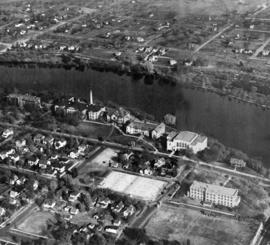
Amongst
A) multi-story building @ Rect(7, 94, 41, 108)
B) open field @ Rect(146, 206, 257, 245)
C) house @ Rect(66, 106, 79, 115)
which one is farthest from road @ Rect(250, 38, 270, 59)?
open field @ Rect(146, 206, 257, 245)

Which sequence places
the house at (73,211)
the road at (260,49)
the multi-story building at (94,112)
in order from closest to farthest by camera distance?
the house at (73,211)
the multi-story building at (94,112)
the road at (260,49)

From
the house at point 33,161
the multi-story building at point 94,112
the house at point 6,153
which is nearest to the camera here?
the house at point 33,161

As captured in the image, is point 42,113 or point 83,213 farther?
point 42,113

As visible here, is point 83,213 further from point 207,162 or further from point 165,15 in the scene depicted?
point 165,15

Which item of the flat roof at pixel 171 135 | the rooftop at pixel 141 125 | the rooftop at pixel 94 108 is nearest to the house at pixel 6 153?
the rooftop at pixel 94 108

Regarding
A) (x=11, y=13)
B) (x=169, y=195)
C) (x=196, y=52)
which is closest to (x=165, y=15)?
(x=196, y=52)

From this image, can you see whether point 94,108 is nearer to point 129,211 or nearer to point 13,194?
point 13,194

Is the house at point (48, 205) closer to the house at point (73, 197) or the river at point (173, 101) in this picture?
the house at point (73, 197)
